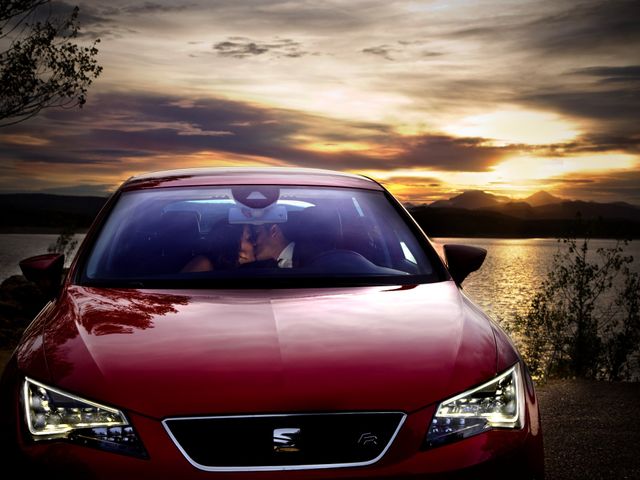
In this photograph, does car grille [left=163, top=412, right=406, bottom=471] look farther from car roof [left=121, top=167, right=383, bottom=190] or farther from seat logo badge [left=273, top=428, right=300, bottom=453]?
car roof [left=121, top=167, right=383, bottom=190]

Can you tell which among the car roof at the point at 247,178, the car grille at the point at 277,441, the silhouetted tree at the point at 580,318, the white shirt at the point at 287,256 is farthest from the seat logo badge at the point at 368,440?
the silhouetted tree at the point at 580,318

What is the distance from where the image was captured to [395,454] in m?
2.16

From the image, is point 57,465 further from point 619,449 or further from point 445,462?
point 619,449

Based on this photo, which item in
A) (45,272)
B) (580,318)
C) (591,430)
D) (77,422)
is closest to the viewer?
(77,422)

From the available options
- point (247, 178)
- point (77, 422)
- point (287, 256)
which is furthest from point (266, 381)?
point (247, 178)

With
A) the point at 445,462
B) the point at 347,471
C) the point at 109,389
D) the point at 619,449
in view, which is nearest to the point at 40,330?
the point at 109,389

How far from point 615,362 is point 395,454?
4031 centimetres

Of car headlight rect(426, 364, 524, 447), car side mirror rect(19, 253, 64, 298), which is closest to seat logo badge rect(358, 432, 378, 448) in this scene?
car headlight rect(426, 364, 524, 447)

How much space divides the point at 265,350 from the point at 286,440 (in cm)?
34

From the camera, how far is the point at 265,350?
2373 millimetres

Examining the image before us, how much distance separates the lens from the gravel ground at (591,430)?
5.33 m

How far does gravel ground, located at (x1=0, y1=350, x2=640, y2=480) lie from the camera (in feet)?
17.5

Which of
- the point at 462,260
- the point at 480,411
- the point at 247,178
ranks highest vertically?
the point at 247,178

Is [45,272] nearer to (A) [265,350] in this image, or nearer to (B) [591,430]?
(A) [265,350]
